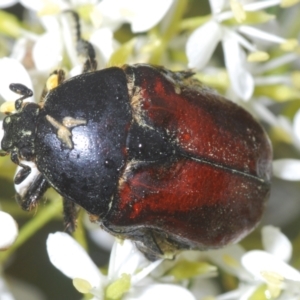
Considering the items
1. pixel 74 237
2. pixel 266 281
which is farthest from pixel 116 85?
pixel 266 281

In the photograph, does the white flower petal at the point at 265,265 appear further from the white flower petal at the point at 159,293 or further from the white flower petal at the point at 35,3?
the white flower petal at the point at 35,3

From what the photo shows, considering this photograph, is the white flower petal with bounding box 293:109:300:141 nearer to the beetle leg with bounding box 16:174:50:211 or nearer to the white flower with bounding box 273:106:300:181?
the white flower with bounding box 273:106:300:181

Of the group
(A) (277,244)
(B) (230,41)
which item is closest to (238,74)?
(B) (230,41)

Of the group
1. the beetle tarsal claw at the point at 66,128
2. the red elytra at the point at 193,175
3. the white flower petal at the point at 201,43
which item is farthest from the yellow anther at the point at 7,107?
the white flower petal at the point at 201,43

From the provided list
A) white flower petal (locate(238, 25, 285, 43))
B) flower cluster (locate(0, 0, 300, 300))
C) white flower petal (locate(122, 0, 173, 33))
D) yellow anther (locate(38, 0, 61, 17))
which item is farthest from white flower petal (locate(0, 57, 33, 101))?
white flower petal (locate(238, 25, 285, 43))

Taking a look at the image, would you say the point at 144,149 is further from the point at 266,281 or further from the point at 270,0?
the point at 270,0
